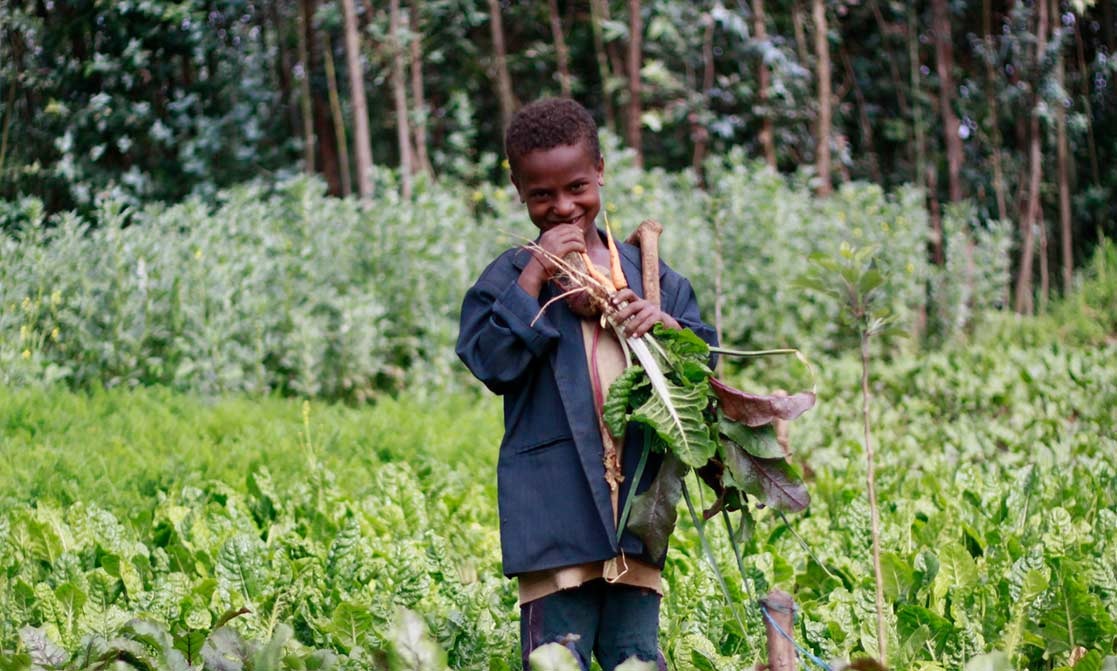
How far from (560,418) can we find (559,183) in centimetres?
46

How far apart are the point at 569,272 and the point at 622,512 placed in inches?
18.6

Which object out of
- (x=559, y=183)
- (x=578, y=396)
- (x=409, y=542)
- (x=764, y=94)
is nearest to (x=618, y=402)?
(x=578, y=396)

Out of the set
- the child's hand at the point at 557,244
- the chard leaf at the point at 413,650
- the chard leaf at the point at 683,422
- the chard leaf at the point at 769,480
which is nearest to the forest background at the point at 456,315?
the chard leaf at the point at 413,650

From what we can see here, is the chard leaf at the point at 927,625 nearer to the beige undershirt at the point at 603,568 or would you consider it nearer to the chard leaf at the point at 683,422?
the beige undershirt at the point at 603,568

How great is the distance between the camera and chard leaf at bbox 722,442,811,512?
7.62 feet

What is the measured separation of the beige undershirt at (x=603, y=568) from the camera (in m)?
2.33

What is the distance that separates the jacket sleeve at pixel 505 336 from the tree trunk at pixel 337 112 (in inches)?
282

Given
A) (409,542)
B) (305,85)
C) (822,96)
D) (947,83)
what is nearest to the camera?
(409,542)

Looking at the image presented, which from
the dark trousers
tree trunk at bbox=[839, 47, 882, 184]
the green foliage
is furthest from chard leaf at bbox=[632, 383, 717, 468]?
tree trunk at bbox=[839, 47, 882, 184]

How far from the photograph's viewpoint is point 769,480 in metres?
2.34

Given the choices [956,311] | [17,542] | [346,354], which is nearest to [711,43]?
[956,311]

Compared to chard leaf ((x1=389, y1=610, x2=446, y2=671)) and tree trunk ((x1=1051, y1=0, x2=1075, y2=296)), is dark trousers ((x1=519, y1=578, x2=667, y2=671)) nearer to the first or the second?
chard leaf ((x1=389, y1=610, x2=446, y2=671))

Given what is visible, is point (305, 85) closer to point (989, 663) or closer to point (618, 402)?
point (618, 402)

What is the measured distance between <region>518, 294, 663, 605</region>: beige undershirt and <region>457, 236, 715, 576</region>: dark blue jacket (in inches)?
0.7
